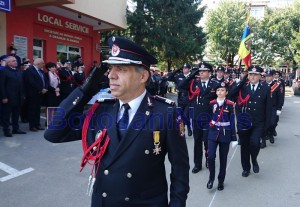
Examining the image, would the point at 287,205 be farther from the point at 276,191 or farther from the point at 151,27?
the point at 151,27

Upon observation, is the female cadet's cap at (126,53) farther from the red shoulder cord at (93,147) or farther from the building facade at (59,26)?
the building facade at (59,26)

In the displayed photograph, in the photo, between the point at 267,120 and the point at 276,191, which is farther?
the point at 267,120

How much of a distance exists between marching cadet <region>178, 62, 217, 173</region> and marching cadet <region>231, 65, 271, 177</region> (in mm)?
564

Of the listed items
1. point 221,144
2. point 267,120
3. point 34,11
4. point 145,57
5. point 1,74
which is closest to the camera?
point 145,57

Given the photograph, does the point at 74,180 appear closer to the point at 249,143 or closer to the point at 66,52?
the point at 249,143

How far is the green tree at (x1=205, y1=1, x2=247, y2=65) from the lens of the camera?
110ft

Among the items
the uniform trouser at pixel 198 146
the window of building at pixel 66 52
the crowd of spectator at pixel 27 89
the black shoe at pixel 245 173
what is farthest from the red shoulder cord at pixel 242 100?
the window of building at pixel 66 52

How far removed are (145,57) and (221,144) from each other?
10.9 ft

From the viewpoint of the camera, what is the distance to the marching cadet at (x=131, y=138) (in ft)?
6.36

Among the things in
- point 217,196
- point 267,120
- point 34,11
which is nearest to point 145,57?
point 217,196

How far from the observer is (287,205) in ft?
14.2

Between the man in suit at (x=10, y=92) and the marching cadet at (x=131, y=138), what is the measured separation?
240 inches

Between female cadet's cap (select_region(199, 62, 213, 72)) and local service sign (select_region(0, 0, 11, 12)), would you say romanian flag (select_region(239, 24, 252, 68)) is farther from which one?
local service sign (select_region(0, 0, 11, 12))

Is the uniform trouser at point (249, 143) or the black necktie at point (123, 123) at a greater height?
the black necktie at point (123, 123)
